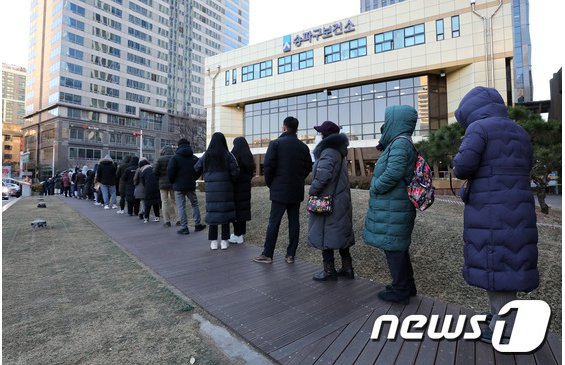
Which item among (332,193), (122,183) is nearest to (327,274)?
(332,193)

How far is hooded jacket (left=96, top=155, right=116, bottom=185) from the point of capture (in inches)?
441

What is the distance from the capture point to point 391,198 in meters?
3.04

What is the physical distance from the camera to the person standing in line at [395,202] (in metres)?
3.00

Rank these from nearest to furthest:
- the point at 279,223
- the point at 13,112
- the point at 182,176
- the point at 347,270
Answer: the point at 347,270 < the point at 279,223 < the point at 182,176 < the point at 13,112

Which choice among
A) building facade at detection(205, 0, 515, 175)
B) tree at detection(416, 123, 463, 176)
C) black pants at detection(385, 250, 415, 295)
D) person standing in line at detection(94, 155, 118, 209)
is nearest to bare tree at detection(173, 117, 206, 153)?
→ building facade at detection(205, 0, 515, 175)

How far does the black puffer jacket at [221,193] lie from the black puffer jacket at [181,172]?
1.58 metres

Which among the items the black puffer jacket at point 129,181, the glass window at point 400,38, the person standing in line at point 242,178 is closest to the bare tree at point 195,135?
the glass window at point 400,38

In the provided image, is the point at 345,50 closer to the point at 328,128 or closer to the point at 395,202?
the point at 328,128

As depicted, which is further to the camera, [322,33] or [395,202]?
[322,33]

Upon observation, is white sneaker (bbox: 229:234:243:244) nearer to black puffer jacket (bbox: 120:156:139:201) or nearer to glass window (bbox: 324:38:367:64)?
black puffer jacket (bbox: 120:156:139:201)

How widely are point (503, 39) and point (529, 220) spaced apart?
2745 cm

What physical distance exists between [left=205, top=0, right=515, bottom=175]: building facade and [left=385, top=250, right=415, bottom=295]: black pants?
72.8 ft
